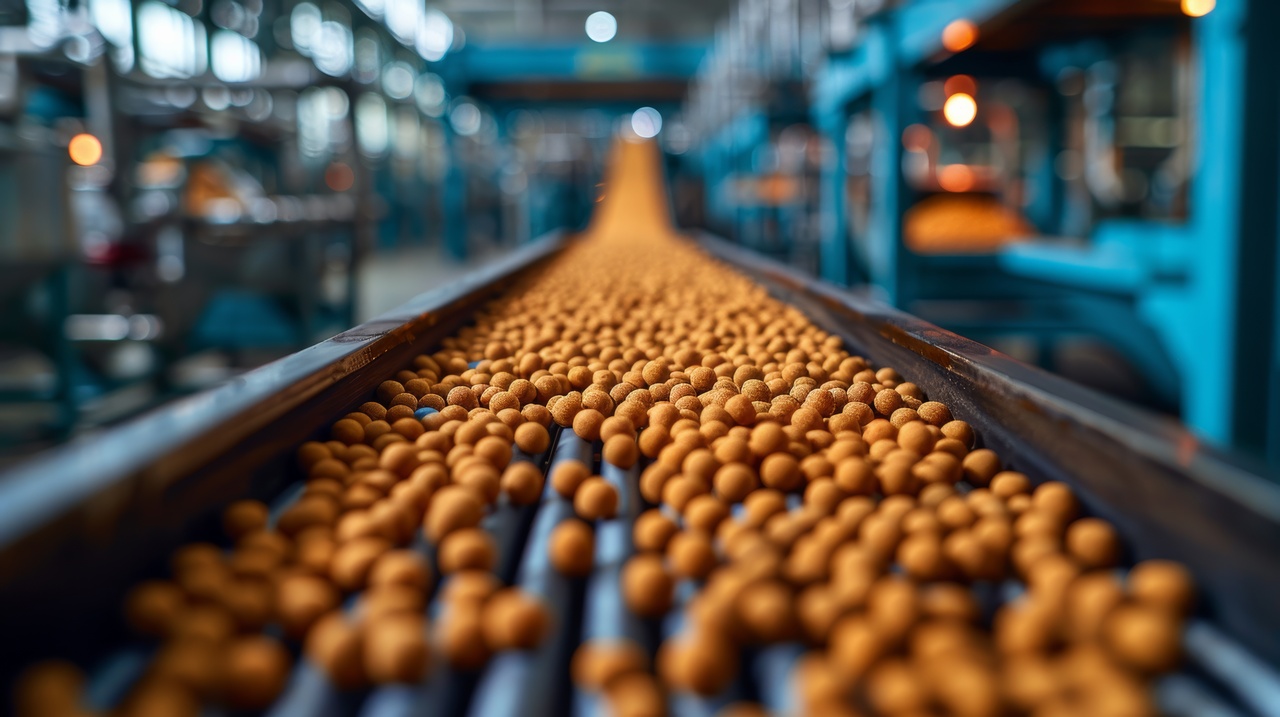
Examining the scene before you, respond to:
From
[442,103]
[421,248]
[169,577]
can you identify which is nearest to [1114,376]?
[169,577]

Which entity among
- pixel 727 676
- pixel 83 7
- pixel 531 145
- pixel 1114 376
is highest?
pixel 531 145

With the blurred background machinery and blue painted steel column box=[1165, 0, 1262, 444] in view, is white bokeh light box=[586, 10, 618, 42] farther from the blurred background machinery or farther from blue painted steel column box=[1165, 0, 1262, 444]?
blue painted steel column box=[1165, 0, 1262, 444]

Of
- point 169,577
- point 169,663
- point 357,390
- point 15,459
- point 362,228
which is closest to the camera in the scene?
point 169,663

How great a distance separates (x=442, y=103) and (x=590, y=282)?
616cm

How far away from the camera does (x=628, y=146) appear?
31.9 ft

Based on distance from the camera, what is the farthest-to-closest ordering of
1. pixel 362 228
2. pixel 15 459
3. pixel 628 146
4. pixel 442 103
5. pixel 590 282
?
pixel 628 146
pixel 442 103
pixel 362 228
pixel 590 282
pixel 15 459

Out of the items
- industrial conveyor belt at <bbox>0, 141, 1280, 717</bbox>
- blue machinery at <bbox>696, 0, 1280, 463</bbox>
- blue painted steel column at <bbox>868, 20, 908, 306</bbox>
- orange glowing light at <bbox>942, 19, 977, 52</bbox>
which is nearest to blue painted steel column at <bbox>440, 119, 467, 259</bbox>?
blue machinery at <bbox>696, 0, 1280, 463</bbox>

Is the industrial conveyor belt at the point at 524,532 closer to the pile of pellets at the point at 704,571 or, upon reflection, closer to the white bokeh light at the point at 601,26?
the pile of pellets at the point at 704,571

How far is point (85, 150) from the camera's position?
3.10 m

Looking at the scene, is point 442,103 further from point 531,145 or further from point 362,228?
point 531,145

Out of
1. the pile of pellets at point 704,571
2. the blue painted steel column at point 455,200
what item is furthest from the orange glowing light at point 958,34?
the blue painted steel column at point 455,200

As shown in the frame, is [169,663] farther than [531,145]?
No

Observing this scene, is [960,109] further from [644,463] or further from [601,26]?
[601,26]

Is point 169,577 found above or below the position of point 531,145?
below
